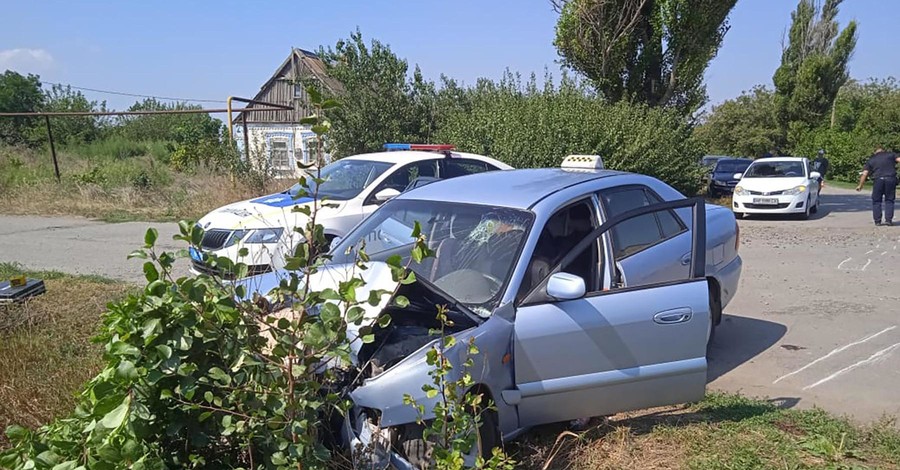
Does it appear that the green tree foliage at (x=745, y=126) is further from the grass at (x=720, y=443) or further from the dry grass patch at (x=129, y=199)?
the grass at (x=720, y=443)

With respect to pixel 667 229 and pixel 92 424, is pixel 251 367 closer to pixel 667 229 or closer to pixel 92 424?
pixel 92 424

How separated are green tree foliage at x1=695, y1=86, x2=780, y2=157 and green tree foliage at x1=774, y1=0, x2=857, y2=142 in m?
1.69

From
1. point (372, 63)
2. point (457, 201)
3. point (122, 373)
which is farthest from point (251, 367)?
point (372, 63)

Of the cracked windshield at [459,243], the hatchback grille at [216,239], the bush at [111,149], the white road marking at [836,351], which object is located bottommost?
the white road marking at [836,351]

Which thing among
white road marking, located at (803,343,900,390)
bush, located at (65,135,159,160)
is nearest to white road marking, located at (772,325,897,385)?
white road marking, located at (803,343,900,390)

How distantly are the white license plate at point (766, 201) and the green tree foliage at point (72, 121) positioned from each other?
26566 millimetres

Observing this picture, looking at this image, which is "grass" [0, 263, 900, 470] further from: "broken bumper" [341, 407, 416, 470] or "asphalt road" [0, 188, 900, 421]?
"broken bumper" [341, 407, 416, 470]

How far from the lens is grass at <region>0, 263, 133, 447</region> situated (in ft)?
11.6

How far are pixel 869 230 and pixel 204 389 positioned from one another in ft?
49.3

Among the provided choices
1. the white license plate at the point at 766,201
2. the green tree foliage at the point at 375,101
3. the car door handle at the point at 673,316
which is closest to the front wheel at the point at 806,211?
the white license plate at the point at 766,201

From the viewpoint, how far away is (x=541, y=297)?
137 inches

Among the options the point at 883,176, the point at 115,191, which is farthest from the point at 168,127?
the point at 883,176

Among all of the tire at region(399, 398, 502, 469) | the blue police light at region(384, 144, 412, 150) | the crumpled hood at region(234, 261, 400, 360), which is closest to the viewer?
the tire at region(399, 398, 502, 469)

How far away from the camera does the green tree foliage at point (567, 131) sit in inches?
584
